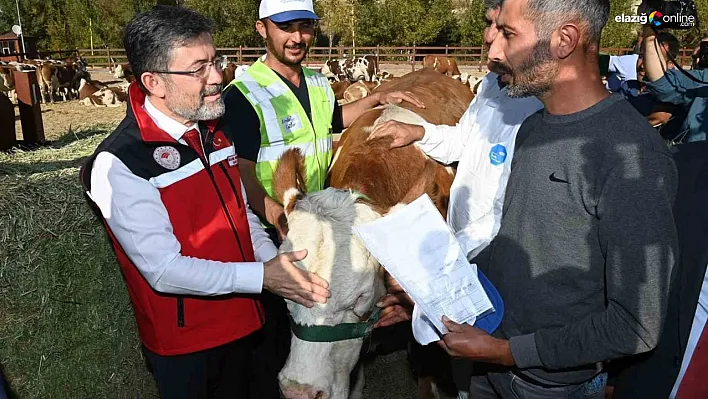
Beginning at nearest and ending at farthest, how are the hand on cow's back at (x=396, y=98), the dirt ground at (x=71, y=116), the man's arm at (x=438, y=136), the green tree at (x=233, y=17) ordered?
1. the man's arm at (x=438, y=136)
2. the hand on cow's back at (x=396, y=98)
3. the dirt ground at (x=71, y=116)
4. the green tree at (x=233, y=17)

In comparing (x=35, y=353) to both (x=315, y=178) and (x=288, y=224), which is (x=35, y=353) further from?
(x=315, y=178)

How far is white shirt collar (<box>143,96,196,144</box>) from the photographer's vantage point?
223cm

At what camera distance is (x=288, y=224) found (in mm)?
2613

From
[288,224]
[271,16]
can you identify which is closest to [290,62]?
[271,16]

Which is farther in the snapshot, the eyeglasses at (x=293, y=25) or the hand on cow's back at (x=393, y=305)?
the eyeglasses at (x=293, y=25)

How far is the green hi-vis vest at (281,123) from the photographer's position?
3.14 meters

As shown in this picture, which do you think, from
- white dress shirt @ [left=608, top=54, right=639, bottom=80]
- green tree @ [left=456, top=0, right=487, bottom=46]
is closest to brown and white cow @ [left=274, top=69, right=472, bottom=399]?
white dress shirt @ [left=608, top=54, right=639, bottom=80]

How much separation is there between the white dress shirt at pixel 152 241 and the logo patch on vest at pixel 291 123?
107 centimetres

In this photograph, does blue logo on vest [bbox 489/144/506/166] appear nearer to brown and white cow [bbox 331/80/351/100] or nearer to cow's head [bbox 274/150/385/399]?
cow's head [bbox 274/150/385/399]

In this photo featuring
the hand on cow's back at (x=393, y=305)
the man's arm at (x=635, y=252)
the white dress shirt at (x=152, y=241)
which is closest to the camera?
the man's arm at (x=635, y=252)

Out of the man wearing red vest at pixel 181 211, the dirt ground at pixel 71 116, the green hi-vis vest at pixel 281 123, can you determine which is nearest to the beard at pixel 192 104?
the man wearing red vest at pixel 181 211

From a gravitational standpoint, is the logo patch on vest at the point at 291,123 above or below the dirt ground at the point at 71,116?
above

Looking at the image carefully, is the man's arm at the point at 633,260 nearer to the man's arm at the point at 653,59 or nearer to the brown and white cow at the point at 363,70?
the man's arm at the point at 653,59

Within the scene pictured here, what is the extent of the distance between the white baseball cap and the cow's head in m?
1.21
